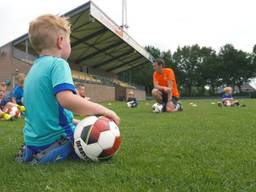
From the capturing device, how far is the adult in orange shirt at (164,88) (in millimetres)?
11664

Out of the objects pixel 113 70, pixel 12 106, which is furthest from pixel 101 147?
pixel 113 70

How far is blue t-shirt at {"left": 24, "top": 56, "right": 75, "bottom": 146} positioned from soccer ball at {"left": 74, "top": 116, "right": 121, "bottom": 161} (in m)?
0.17

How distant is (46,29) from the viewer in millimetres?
3068

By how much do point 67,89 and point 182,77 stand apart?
69.5 meters

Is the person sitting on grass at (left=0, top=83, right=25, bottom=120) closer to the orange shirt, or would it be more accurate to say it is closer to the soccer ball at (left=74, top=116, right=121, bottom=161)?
the orange shirt

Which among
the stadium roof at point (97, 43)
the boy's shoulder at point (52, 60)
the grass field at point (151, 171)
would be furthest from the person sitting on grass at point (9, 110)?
the stadium roof at point (97, 43)

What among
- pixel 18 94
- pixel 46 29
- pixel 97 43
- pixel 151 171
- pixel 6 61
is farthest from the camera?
pixel 97 43

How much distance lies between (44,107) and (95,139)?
50 centimetres

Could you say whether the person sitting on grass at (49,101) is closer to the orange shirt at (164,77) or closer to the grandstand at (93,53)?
the orange shirt at (164,77)

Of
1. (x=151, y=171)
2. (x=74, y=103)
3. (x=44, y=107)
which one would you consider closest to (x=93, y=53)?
(x=44, y=107)

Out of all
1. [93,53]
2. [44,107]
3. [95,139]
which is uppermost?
[93,53]

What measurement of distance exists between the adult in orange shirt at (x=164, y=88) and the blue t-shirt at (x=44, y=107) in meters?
8.53

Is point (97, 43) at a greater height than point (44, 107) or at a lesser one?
greater

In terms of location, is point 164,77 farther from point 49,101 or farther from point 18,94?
point 49,101
